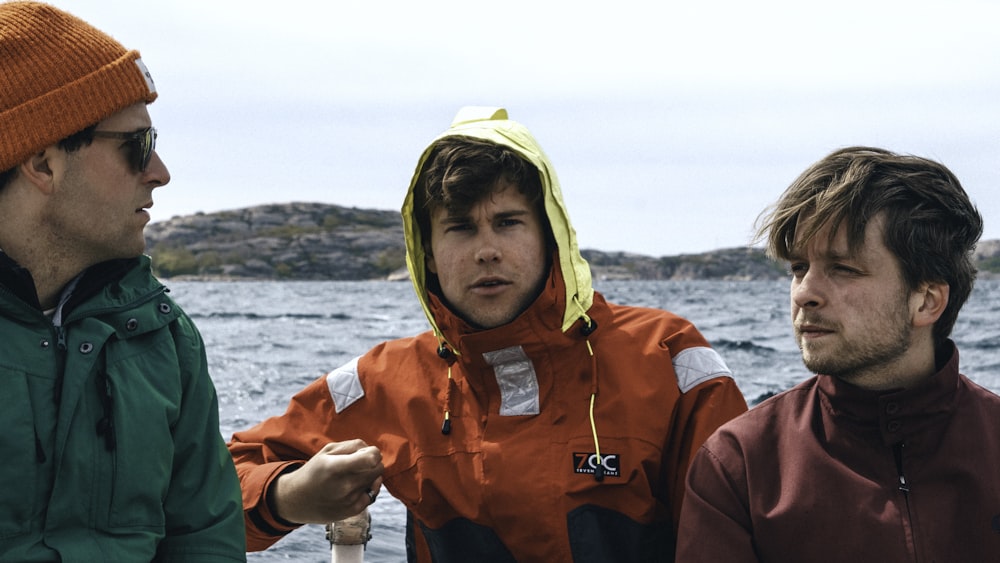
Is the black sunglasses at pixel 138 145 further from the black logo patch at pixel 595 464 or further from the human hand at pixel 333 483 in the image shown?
the black logo patch at pixel 595 464

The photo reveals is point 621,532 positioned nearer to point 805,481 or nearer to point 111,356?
point 805,481

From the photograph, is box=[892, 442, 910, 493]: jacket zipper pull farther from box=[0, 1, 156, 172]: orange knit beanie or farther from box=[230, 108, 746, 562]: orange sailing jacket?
box=[0, 1, 156, 172]: orange knit beanie

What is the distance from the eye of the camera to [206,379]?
10.1 ft

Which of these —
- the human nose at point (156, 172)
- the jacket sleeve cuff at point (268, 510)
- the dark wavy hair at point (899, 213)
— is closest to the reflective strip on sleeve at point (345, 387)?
the jacket sleeve cuff at point (268, 510)

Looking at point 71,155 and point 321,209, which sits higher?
point 71,155

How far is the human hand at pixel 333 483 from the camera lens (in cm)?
322

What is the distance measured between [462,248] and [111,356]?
1.21 m

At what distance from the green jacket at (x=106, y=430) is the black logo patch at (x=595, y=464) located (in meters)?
1.11

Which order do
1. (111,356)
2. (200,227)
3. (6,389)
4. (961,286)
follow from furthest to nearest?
(200,227) → (961,286) → (111,356) → (6,389)

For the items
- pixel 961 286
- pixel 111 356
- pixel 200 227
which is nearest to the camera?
pixel 111 356

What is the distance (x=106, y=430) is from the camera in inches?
107

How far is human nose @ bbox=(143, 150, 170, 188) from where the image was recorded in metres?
2.93

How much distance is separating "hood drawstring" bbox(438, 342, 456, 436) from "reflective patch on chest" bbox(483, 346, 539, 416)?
0.19m

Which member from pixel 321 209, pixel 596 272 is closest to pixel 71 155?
pixel 596 272
